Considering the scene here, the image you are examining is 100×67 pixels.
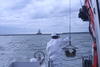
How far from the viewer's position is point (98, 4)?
6867 millimetres

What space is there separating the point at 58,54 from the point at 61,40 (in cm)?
73

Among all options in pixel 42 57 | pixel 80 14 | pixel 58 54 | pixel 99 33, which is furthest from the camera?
pixel 42 57

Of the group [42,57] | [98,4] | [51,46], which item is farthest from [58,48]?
[98,4]

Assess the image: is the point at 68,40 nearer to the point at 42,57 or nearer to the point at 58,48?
the point at 58,48

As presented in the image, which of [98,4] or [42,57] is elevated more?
[98,4]

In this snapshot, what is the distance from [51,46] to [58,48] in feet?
1.23

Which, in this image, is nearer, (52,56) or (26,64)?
(26,64)

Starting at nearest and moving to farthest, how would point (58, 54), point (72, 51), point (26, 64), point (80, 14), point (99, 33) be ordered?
1. point (99, 33)
2. point (26, 64)
3. point (80, 14)
4. point (72, 51)
5. point (58, 54)

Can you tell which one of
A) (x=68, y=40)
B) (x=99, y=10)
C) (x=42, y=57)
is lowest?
(x=42, y=57)

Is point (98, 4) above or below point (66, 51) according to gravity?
above

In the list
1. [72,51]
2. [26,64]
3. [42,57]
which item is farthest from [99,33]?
[42,57]

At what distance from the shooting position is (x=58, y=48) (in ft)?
45.7

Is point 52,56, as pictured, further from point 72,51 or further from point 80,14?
point 80,14

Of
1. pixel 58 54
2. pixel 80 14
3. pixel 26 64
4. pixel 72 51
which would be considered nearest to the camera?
pixel 26 64
